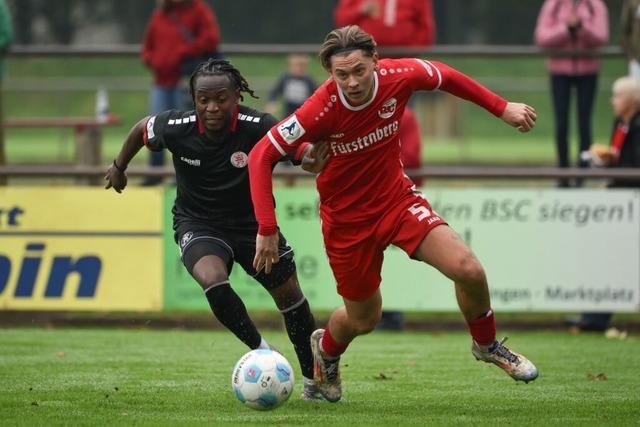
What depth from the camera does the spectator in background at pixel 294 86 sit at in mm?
16625

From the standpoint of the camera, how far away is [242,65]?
69.3ft

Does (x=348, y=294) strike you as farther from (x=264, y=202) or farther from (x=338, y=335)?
(x=264, y=202)

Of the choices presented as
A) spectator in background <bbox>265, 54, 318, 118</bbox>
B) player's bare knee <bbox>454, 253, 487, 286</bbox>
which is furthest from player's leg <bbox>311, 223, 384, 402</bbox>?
spectator in background <bbox>265, 54, 318, 118</bbox>

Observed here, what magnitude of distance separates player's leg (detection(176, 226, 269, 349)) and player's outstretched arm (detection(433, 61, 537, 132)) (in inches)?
61.6

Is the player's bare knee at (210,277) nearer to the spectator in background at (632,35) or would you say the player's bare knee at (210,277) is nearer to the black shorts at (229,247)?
the black shorts at (229,247)

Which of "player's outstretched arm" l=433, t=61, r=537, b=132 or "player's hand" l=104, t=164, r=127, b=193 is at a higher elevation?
"player's outstretched arm" l=433, t=61, r=537, b=132

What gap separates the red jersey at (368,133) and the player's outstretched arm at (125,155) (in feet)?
3.33

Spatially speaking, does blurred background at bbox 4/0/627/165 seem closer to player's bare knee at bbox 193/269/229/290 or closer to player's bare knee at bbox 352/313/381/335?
player's bare knee at bbox 352/313/381/335

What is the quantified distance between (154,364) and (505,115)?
3244 millimetres

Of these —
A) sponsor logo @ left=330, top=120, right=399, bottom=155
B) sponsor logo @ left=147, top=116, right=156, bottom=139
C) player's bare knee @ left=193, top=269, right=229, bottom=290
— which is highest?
sponsor logo @ left=330, top=120, right=399, bottom=155

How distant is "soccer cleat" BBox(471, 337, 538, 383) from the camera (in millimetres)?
7297

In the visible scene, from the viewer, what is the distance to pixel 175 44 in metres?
13.5

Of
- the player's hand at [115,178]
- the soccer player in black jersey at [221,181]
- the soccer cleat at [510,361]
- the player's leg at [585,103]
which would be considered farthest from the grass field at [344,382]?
the player's leg at [585,103]

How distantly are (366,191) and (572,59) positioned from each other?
5.99 meters
